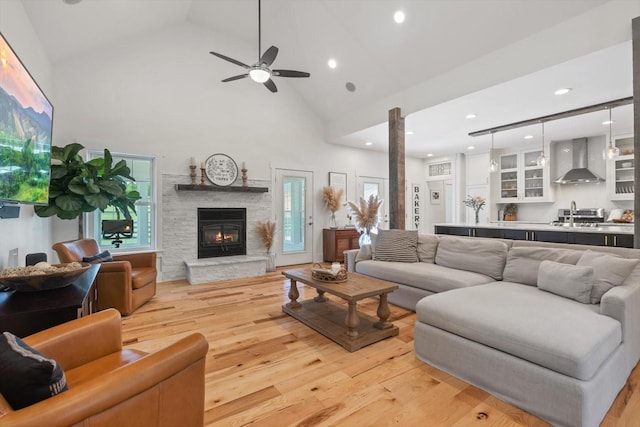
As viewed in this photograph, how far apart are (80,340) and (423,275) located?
290 centimetres

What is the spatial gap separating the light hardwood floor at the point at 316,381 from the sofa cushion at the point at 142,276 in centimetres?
36

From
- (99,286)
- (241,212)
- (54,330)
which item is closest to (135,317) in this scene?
(99,286)

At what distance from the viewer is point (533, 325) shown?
1.76 m

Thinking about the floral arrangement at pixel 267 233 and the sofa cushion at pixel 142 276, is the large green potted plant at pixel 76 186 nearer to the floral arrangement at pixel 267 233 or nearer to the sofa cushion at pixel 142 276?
the sofa cushion at pixel 142 276

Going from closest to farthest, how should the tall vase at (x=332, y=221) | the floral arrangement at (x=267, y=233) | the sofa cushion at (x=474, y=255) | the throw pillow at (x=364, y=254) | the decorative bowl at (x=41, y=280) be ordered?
the decorative bowl at (x=41, y=280), the sofa cushion at (x=474, y=255), the throw pillow at (x=364, y=254), the floral arrangement at (x=267, y=233), the tall vase at (x=332, y=221)

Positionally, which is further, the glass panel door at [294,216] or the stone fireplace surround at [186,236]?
the glass panel door at [294,216]

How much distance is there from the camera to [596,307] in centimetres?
203

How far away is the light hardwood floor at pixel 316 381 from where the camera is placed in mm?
1667

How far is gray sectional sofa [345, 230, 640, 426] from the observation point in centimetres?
156

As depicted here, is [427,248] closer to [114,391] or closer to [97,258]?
[114,391]

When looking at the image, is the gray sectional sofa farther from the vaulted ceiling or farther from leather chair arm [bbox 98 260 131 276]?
leather chair arm [bbox 98 260 131 276]

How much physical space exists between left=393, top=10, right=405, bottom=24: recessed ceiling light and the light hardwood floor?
364cm

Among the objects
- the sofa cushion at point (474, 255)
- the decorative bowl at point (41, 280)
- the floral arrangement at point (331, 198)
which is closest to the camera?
the decorative bowl at point (41, 280)

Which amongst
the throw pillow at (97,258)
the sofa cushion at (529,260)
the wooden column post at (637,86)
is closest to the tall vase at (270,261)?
the throw pillow at (97,258)
